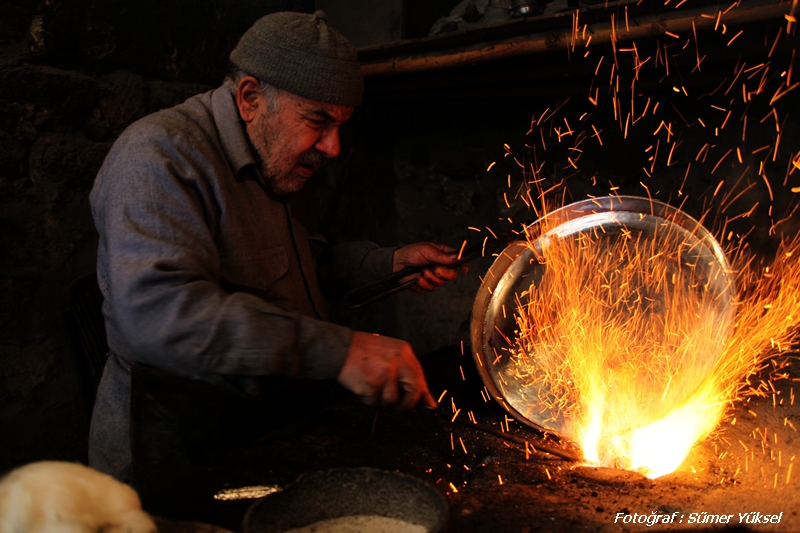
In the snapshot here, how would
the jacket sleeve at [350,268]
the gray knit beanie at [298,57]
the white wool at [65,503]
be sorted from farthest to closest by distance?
the jacket sleeve at [350,268]
the gray knit beanie at [298,57]
the white wool at [65,503]

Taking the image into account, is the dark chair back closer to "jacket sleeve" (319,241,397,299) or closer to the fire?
"jacket sleeve" (319,241,397,299)

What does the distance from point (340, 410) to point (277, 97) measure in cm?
106

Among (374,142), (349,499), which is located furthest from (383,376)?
(374,142)

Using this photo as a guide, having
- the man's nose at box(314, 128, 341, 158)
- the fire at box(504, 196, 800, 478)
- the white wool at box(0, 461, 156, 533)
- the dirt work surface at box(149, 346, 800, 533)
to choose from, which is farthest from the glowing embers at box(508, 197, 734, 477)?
the white wool at box(0, 461, 156, 533)

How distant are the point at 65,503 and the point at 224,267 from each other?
90 cm

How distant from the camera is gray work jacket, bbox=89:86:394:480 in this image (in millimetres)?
1387

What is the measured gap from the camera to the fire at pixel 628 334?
1.96 m

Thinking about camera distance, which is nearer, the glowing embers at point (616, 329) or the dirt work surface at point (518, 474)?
the dirt work surface at point (518, 474)

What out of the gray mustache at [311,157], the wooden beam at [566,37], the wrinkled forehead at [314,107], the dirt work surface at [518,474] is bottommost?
the dirt work surface at [518,474]

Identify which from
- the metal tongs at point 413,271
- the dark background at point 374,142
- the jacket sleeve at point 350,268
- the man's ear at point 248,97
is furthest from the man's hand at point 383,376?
the dark background at point 374,142

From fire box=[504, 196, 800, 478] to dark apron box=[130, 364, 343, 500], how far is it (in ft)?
3.06

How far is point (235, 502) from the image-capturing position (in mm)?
1369

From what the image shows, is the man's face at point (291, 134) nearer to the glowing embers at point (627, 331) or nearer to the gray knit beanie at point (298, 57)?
the gray knit beanie at point (298, 57)

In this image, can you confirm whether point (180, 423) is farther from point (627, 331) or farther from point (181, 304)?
point (627, 331)
